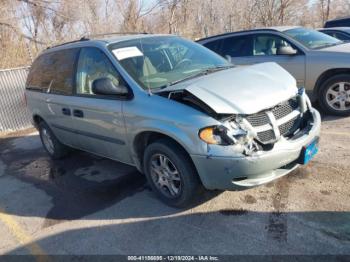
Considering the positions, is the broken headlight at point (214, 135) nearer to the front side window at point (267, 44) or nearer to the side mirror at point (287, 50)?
the side mirror at point (287, 50)

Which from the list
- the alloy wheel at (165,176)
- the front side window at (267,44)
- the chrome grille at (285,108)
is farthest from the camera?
the front side window at (267,44)

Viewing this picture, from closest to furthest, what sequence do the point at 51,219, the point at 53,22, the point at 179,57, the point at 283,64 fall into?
1. the point at 51,219
2. the point at 179,57
3. the point at 283,64
4. the point at 53,22

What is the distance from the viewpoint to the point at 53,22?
1691 centimetres

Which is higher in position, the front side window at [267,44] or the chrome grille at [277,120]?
the front side window at [267,44]

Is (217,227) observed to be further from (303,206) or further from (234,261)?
(303,206)

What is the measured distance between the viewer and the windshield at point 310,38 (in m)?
6.38

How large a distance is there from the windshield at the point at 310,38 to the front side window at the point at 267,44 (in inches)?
8.8

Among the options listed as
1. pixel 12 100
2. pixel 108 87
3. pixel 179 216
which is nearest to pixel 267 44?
pixel 108 87

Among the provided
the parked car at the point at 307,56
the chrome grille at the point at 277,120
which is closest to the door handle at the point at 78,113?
the chrome grille at the point at 277,120

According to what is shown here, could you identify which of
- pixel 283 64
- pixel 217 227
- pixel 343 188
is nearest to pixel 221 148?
pixel 217 227

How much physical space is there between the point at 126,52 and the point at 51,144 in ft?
8.79

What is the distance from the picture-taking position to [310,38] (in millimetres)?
6586

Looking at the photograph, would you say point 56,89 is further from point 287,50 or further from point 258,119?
point 287,50

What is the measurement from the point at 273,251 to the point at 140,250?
1178 mm
